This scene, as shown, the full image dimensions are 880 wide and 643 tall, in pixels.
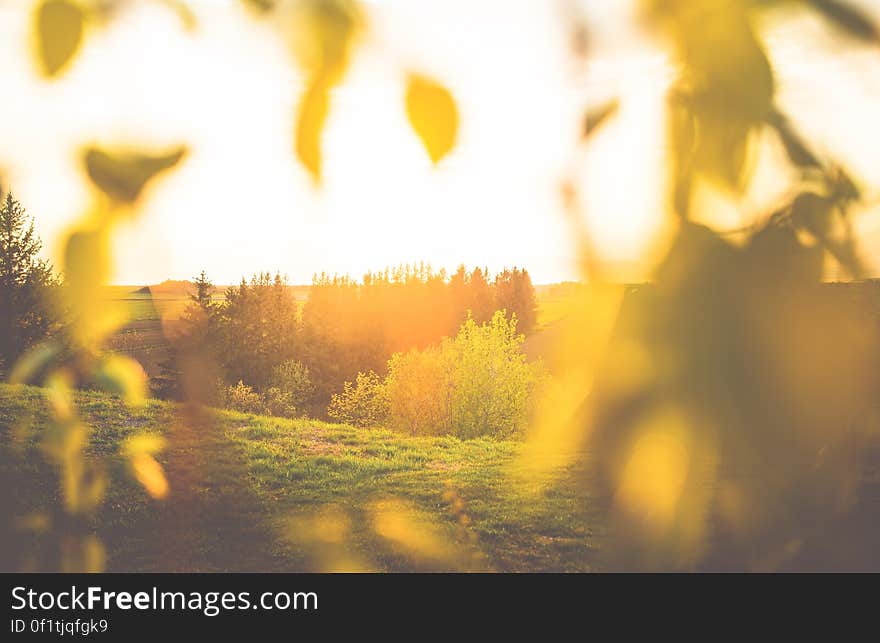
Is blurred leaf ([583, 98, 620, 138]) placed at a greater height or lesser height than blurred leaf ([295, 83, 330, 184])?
lesser

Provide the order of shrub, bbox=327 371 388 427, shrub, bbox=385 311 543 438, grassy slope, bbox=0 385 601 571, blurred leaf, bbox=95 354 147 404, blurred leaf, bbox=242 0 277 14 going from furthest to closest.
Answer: shrub, bbox=327 371 388 427 → shrub, bbox=385 311 543 438 → grassy slope, bbox=0 385 601 571 → blurred leaf, bbox=95 354 147 404 → blurred leaf, bbox=242 0 277 14

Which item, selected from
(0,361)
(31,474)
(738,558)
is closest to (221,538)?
(31,474)

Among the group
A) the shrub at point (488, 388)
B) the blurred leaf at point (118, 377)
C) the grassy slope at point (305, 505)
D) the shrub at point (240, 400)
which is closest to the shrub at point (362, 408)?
the shrub at point (240, 400)

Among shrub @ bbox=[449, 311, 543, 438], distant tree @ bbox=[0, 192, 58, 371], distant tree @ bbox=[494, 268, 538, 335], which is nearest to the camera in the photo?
distant tree @ bbox=[0, 192, 58, 371]

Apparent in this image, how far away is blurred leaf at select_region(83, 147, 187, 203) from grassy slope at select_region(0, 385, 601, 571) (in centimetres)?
234

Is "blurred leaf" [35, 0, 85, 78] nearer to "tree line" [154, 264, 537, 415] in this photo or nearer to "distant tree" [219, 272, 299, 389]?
"tree line" [154, 264, 537, 415]

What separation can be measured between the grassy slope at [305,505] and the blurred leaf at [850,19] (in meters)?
2.70

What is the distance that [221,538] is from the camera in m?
5.77

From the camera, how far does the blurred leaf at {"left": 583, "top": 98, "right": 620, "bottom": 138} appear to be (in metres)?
0.75

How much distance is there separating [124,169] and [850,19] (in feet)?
2.87

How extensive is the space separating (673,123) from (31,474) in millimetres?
8597

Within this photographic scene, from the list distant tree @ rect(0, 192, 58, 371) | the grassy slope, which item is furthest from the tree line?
the grassy slope
